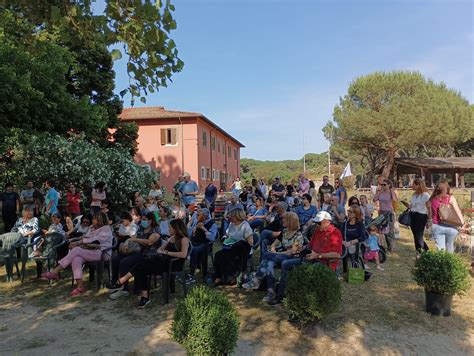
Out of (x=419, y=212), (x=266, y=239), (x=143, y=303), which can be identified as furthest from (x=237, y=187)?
(x=143, y=303)

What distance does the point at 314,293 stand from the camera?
4.05 metres

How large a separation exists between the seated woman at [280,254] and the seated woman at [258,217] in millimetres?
3026

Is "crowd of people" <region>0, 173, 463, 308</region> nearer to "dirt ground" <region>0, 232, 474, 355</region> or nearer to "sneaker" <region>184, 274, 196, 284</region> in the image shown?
"sneaker" <region>184, 274, 196, 284</region>

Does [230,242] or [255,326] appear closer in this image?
[255,326]

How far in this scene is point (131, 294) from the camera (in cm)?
597

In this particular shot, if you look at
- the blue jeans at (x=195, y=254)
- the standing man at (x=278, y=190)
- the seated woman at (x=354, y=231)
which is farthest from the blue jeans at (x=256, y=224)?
the standing man at (x=278, y=190)

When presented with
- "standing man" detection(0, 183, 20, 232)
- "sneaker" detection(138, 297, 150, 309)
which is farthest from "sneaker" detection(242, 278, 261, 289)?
"standing man" detection(0, 183, 20, 232)

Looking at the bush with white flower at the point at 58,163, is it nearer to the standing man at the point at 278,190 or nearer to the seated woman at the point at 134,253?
the standing man at the point at 278,190

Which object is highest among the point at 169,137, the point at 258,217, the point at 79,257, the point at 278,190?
the point at 169,137

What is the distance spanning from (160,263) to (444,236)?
4464 mm

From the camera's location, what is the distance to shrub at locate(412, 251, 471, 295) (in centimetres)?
473

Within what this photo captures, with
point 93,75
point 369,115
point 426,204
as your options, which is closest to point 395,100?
point 369,115

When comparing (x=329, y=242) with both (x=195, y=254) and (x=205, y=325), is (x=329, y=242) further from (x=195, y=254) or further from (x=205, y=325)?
(x=205, y=325)

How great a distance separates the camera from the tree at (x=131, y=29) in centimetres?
364
